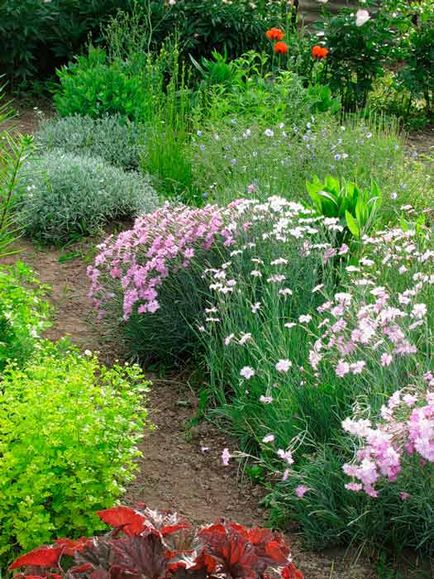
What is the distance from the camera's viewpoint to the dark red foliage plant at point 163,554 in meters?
2.42

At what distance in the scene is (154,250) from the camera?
493 cm

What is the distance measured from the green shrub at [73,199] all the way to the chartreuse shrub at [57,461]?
3.08m

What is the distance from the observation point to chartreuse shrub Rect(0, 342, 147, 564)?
3174 millimetres

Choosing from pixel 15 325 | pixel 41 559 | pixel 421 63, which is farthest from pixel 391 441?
pixel 421 63

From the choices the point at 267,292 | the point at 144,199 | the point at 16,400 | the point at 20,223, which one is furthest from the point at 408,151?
the point at 16,400

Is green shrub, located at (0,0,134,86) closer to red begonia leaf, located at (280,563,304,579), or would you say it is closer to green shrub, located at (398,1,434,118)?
green shrub, located at (398,1,434,118)

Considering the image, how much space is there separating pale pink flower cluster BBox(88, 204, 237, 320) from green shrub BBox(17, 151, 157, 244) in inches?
49.8

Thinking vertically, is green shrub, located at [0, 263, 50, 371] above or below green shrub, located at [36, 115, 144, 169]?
above

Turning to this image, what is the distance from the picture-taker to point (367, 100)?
10.1m

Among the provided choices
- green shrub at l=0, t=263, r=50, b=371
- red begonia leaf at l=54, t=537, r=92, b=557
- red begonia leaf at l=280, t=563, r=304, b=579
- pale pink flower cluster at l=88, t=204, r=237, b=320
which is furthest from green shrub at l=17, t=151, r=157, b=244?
red begonia leaf at l=280, t=563, r=304, b=579

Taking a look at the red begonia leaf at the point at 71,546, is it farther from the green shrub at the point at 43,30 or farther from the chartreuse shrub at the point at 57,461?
the green shrub at the point at 43,30

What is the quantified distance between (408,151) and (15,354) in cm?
566

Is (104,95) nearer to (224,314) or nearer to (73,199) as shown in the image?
(73,199)

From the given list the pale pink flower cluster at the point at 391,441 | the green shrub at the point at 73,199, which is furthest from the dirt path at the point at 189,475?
the green shrub at the point at 73,199
